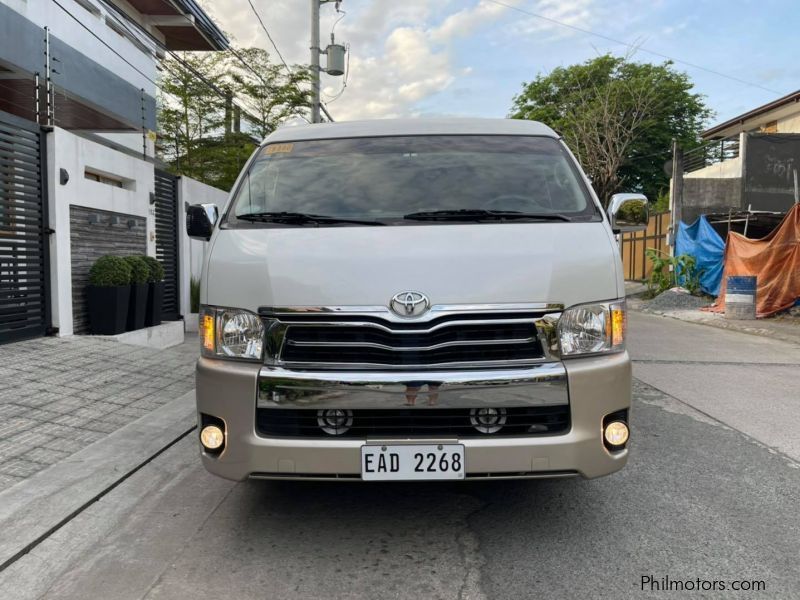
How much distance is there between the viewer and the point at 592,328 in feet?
9.66

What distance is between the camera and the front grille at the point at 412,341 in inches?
111

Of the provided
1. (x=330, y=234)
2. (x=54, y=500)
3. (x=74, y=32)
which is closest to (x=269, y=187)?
(x=330, y=234)

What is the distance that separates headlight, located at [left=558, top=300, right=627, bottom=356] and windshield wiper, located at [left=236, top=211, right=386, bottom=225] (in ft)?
3.51

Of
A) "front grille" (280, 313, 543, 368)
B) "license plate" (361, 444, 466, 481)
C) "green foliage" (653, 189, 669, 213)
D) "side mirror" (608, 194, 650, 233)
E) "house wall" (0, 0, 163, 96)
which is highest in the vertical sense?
"house wall" (0, 0, 163, 96)

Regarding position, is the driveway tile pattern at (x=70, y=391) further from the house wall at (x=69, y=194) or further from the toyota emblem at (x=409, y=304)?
the toyota emblem at (x=409, y=304)

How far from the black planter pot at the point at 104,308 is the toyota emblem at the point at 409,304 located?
21.5ft

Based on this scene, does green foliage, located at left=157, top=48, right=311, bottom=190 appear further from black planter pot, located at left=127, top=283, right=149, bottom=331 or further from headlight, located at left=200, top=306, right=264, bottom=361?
headlight, located at left=200, top=306, right=264, bottom=361

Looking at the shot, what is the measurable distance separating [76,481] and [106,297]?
496cm

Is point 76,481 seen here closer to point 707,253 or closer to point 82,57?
point 82,57

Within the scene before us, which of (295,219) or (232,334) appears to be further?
(295,219)

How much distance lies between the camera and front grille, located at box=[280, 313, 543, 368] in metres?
2.82

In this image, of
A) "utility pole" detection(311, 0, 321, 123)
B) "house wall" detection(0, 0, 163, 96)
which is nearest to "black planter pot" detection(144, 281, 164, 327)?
"house wall" detection(0, 0, 163, 96)

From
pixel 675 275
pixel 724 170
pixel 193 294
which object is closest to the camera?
pixel 193 294

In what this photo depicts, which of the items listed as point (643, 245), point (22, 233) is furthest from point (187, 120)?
point (643, 245)
